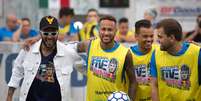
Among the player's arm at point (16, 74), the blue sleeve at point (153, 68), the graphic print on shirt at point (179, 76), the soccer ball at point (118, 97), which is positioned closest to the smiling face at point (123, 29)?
the player's arm at point (16, 74)

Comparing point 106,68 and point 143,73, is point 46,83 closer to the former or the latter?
point 106,68

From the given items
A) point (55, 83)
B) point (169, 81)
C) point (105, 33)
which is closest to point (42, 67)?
point (55, 83)

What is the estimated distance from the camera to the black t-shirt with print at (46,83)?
8070 mm

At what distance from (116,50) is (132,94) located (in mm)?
535

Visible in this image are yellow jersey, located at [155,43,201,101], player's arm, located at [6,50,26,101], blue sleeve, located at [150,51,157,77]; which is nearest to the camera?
yellow jersey, located at [155,43,201,101]

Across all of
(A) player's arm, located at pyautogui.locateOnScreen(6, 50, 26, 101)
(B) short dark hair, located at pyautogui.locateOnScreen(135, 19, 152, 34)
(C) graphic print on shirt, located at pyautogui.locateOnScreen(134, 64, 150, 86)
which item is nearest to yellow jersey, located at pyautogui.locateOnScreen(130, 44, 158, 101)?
(C) graphic print on shirt, located at pyautogui.locateOnScreen(134, 64, 150, 86)

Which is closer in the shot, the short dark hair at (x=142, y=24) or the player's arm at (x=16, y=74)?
the player's arm at (x=16, y=74)

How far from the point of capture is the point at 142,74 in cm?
844

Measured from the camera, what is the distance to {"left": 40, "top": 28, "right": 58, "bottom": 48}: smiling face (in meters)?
7.98

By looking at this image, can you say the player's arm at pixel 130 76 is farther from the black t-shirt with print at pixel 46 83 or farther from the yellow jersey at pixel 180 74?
the black t-shirt with print at pixel 46 83

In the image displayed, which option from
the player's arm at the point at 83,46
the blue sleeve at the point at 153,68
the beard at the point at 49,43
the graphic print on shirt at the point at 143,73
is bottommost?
the graphic print on shirt at the point at 143,73

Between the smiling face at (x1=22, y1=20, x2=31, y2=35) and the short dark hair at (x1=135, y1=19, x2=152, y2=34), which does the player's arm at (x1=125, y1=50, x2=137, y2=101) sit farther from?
the smiling face at (x1=22, y1=20, x2=31, y2=35)

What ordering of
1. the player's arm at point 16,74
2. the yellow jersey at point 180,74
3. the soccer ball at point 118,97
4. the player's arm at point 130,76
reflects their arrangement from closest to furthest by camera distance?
the soccer ball at point 118,97, the yellow jersey at point 180,74, the player's arm at point 130,76, the player's arm at point 16,74

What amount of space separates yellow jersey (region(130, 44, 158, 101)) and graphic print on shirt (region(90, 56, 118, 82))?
0.50 meters
